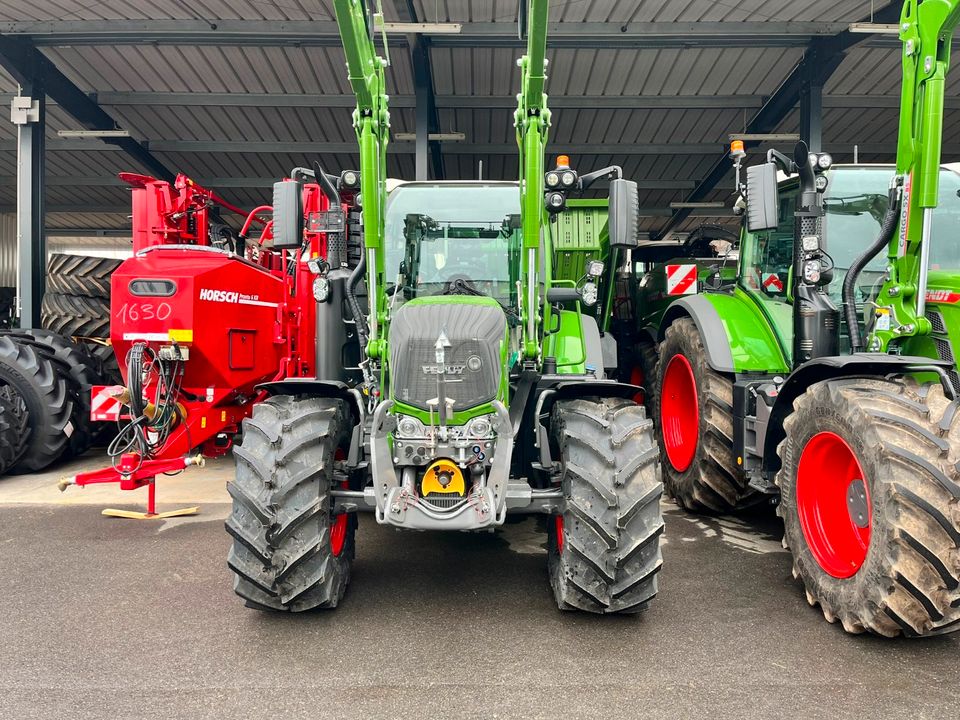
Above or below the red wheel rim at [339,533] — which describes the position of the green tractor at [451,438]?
above

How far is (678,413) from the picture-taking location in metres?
5.59

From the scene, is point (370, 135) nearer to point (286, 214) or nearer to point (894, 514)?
point (286, 214)

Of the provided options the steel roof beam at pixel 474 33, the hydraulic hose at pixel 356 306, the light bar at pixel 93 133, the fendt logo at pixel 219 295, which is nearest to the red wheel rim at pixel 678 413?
the hydraulic hose at pixel 356 306

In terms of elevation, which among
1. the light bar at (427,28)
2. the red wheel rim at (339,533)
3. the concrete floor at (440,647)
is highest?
the light bar at (427,28)

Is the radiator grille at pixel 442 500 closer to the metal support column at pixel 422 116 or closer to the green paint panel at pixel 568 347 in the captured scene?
the green paint panel at pixel 568 347

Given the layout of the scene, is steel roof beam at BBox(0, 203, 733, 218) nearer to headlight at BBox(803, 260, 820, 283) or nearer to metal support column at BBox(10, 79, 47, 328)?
metal support column at BBox(10, 79, 47, 328)

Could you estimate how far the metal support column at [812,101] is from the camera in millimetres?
7977

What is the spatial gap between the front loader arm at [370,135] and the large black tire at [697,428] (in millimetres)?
2384

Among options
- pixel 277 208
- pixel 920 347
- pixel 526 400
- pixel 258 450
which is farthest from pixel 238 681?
pixel 920 347

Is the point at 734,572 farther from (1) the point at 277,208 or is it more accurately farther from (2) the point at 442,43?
(2) the point at 442,43

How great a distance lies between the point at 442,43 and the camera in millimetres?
7758

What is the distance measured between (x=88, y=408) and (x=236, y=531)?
15.1 feet

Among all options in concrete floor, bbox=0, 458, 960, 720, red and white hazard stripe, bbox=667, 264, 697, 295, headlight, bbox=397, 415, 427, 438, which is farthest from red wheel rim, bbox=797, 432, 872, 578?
red and white hazard stripe, bbox=667, 264, 697, 295

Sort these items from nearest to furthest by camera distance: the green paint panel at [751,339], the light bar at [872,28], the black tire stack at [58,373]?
Answer: the green paint panel at [751,339] < the black tire stack at [58,373] < the light bar at [872,28]
